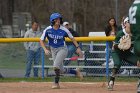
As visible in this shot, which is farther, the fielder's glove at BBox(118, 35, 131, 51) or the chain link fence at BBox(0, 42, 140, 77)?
the chain link fence at BBox(0, 42, 140, 77)

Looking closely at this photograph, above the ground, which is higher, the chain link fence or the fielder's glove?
the fielder's glove

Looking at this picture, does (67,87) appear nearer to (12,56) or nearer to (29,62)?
(29,62)

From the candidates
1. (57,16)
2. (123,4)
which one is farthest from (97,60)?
(123,4)

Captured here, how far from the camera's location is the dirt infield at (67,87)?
1445cm

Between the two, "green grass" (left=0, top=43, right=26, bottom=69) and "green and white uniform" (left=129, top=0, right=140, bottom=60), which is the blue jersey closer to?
"green grass" (left=0, top=43, right=26, bottom=69)

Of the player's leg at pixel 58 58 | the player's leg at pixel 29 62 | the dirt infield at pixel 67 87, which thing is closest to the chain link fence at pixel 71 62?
the player's leg at pixel 29 62

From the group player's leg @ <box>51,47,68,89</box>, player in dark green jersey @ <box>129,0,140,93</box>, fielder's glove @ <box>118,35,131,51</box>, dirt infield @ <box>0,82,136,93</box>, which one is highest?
player in dark green jersey @ <box>129,0,140,93</box>

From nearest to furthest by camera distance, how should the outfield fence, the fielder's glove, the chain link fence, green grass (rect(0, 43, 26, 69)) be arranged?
the fielder's glove
the outfield fence
the chain link fence
green grass (rect(0, 43, 26, 69))

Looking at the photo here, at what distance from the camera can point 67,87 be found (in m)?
15.6

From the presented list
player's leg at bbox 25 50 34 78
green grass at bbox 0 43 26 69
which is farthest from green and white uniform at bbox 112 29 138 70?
green grass at bbox 0 43 26 69

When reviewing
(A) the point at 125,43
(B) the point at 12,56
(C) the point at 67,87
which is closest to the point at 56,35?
(C) the point at 67,87

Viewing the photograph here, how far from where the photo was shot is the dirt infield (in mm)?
14445

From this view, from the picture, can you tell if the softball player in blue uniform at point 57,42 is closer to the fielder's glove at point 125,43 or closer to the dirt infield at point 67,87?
the dirt infield at point 67,87

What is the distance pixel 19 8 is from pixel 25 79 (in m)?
37.5
